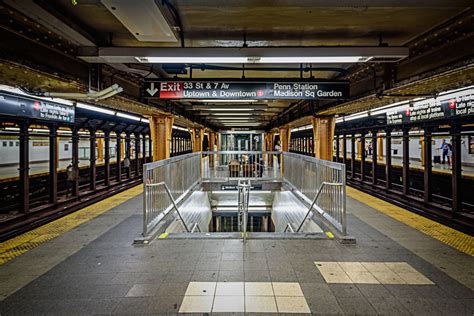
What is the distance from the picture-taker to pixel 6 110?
4488mm

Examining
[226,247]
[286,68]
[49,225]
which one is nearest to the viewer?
[226,247]

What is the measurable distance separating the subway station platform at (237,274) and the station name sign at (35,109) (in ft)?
6.68

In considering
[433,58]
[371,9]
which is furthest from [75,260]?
[433,58]

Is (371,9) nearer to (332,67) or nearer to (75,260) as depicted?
(332,67)

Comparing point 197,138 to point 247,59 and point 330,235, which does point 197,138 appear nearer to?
point 330,235

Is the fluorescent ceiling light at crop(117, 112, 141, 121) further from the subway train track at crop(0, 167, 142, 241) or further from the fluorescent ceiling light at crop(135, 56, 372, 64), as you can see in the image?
the fluorescent ceiling light at crop(135, 56, 372, 64)

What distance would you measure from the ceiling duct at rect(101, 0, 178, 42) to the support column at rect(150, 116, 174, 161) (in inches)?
188

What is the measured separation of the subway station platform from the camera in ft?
8.27

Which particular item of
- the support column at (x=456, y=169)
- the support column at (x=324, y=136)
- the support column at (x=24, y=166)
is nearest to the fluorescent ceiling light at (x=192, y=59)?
the support column at (x=24, y=166)

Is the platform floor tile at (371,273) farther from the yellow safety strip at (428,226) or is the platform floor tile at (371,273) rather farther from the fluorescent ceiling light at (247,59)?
the fluorescent ceiling light at (247,59)

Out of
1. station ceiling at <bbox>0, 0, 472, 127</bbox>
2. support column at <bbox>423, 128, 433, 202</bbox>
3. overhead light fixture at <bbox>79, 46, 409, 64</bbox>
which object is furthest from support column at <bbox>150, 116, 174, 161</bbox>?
support column at <bbox>423, 128, 433, 202</bbox>

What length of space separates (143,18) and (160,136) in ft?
17.7

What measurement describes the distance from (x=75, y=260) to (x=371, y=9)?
14.9ft

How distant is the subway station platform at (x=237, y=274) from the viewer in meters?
2.52
